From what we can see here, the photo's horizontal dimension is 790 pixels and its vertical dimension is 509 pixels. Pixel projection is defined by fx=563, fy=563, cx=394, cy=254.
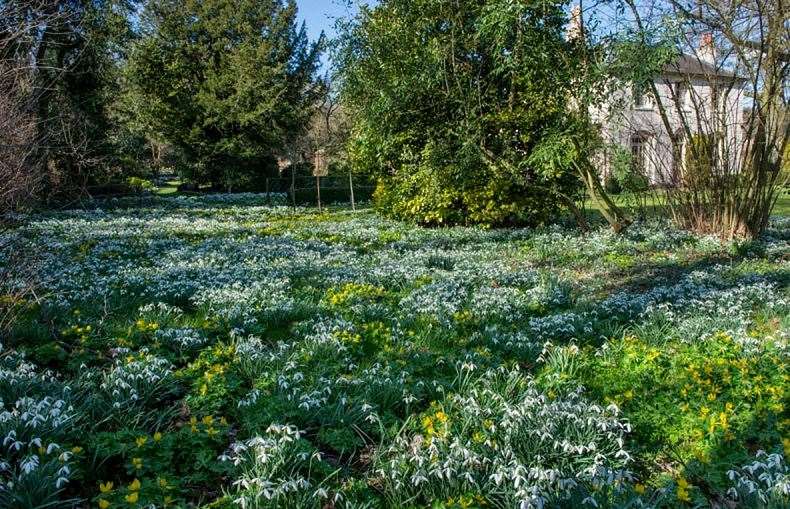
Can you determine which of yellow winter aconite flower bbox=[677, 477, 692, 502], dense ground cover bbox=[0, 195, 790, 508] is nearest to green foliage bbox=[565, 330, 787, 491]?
dense ground cover bbox=[0, 195, 790, 508]

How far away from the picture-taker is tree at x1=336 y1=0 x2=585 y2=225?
41.8 feet

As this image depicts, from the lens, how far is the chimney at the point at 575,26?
11.5 m

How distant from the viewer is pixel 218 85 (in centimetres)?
3253

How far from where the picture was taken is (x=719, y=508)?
10.1 ft

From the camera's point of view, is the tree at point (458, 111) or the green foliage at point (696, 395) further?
the tree at point (458, 111)

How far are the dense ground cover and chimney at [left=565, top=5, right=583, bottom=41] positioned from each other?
5.70 meters

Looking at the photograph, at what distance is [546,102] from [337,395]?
11.3 meters

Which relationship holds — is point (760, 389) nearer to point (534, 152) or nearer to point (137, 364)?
point (137, 364)

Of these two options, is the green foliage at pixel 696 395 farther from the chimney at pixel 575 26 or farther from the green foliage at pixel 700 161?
the chimney at pixel 575 26

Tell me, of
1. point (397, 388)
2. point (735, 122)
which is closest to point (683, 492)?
point (397, 388)

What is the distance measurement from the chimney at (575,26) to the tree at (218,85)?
22.5 metres

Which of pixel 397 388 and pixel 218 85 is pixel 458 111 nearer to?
pixel 397 388

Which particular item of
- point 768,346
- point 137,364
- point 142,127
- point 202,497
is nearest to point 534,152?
point 768,346

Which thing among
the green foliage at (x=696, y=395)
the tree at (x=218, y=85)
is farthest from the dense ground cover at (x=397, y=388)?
the tree at (x=218, y=85)
